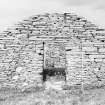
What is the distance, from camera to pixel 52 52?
532 inches

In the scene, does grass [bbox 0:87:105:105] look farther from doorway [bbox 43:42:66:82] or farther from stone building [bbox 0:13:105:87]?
doorway [bbox 43:42:66:82]

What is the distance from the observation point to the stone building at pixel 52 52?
44.0 ft

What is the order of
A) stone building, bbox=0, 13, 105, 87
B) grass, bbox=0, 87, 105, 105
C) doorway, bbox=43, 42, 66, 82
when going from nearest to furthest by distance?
grass, bbox=0, 87, 105, 105
stone building, bbox=0, 13, 105, 87
doorway, bbox=43, 42, 66, 82

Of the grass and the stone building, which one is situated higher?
the stone building

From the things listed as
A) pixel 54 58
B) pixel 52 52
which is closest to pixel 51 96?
pixel 54 58

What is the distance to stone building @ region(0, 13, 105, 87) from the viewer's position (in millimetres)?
13414

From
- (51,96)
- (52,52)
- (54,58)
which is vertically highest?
(52,52)

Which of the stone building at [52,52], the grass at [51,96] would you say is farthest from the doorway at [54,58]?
the grass at [51,96]

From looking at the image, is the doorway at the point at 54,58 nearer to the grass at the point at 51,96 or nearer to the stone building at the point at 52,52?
the stone building at the point at 52,52

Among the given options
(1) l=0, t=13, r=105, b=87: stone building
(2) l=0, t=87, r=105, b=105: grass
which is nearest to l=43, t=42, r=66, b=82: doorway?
(1) l=0, t=13, r=105, b=87: stone building

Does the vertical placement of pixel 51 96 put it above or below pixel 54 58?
below

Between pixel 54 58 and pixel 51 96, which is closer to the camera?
pixel 51 96

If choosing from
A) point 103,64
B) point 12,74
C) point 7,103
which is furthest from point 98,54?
point 7,103

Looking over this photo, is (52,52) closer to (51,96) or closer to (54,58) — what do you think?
(54,58)
